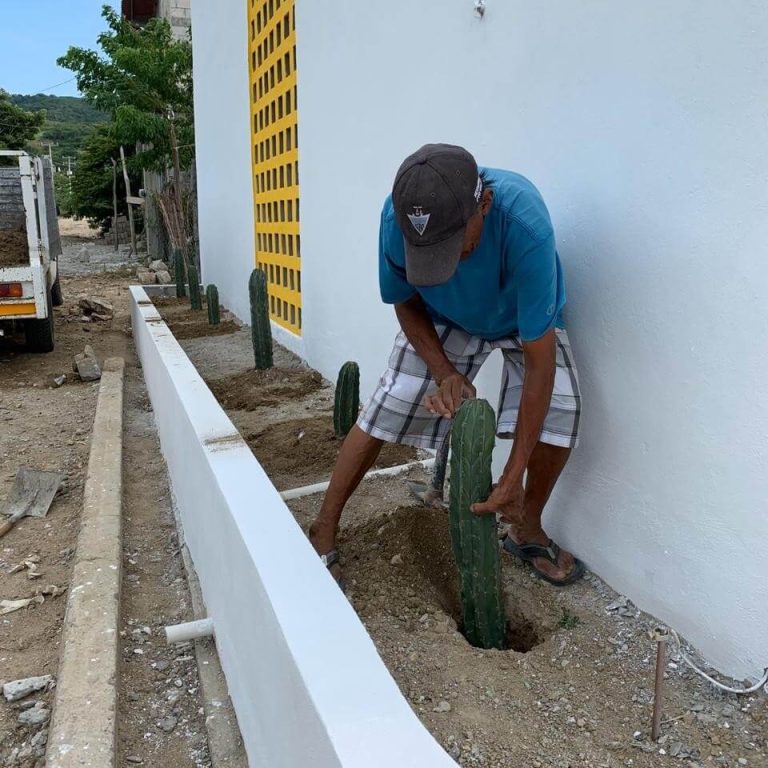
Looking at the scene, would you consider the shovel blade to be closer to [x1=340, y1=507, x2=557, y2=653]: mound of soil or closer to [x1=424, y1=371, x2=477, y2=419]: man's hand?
[x1=340, y1=507, x2=557, y2=653]: mound of soil

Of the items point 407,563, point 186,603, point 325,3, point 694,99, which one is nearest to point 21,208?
point 325,3

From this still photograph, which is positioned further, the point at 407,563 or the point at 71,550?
the point at 71,550

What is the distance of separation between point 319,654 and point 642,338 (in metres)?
1.40

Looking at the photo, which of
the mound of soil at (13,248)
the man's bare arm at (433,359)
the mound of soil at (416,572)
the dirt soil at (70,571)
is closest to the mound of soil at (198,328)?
the dirt soil at (70,571)

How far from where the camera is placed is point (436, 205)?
6.33 ft

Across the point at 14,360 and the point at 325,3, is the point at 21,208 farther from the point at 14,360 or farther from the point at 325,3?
the point at 325,3

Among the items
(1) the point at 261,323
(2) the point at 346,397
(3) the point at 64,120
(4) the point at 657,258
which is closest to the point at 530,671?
(4) the point at 657,258

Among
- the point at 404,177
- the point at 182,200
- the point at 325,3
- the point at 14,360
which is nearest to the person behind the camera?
the point at 404,177

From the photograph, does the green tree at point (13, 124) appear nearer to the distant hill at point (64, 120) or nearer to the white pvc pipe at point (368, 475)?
the distant hill at point (64, 120)

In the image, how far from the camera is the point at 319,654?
152 cm

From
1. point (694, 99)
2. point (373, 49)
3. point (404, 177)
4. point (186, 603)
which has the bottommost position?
point (186, 603)

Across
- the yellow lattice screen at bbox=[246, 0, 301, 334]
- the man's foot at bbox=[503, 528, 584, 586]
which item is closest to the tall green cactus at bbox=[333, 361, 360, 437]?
the man's foot at bbox=[503, 528, 584, 586]

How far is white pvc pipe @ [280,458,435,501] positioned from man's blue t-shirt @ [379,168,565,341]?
118 cm

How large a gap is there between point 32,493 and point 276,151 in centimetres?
407
